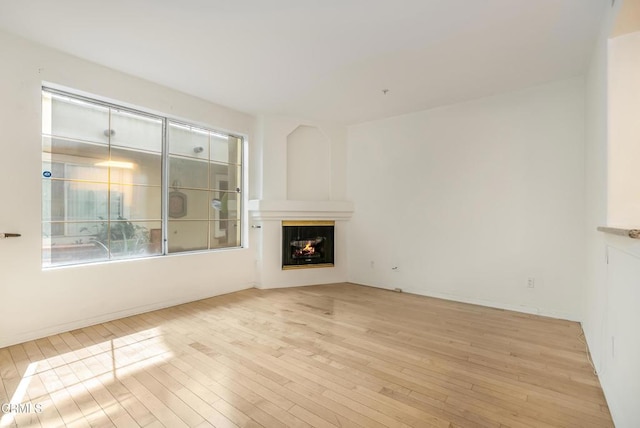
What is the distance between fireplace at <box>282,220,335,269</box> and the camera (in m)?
4.69

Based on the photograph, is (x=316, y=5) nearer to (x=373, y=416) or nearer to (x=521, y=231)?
(x=373, y=416)

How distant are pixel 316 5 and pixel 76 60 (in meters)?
2.54

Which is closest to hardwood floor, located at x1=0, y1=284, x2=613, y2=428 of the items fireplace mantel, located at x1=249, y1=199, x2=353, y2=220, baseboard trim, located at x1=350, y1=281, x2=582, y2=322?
baseboard trim, located at x1=350, y1=281, x2=582, y2=322

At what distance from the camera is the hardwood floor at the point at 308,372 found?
5.51 feet

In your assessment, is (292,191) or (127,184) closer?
(127,184)

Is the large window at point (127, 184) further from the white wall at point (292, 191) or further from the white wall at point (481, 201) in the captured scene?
the white wall at point (481, 201)

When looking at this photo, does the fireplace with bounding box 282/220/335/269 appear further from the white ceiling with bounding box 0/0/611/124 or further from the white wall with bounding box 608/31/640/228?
the white wall with bounding box 608/31/640/228

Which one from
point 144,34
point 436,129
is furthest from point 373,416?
point 436,129

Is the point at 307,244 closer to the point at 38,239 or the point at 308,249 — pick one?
the point at 308,249

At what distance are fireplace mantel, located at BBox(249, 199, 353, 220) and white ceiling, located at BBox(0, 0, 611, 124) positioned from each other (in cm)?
163

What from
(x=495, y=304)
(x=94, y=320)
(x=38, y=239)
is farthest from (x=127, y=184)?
(x=495, y=304)

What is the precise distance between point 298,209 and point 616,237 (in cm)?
363

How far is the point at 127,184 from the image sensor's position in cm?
347

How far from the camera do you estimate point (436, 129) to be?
Answer: 420cm
